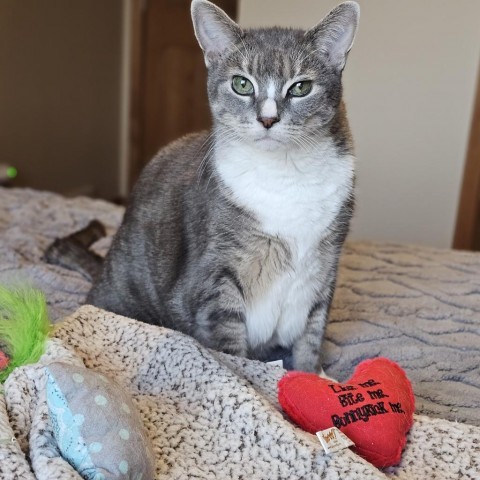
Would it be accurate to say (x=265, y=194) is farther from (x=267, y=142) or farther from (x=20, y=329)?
(x=20, y=329)

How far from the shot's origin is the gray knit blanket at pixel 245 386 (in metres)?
0.85

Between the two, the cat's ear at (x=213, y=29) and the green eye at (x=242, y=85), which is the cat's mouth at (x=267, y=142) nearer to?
the green eye at (x=242, y=85)

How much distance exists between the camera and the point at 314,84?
117 centimetres

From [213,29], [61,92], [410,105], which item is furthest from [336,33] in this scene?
[61,92]

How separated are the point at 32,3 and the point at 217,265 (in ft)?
7.90

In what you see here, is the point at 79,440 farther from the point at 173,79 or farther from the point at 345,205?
the point at 173,79

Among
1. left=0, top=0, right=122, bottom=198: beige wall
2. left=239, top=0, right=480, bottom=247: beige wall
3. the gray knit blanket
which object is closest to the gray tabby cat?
the gray knit blanket

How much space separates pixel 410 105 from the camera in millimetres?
2770

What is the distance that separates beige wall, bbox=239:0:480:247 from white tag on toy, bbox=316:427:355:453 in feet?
6.08

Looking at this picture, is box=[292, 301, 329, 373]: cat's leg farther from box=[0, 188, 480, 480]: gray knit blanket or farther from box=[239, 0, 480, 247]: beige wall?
box=[239, 0, 480, 247]: beige wall

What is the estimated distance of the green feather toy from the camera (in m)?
0.97

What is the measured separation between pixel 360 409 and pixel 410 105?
81.5 inches

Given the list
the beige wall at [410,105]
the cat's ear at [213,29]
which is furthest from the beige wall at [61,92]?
the cat's ear at [213,29]

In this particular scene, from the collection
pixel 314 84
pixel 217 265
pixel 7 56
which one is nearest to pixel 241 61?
pixel 314 84
